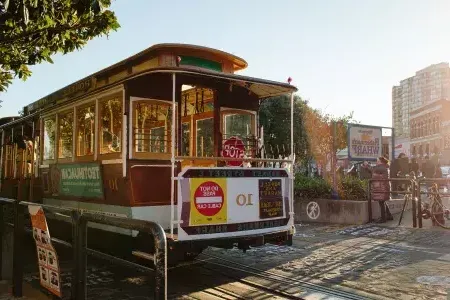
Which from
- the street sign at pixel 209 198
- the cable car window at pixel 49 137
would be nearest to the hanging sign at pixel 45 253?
the street sign at pixel 209 198

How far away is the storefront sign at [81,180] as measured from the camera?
25.3 feet

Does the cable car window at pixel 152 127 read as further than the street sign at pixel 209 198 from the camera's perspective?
Yes

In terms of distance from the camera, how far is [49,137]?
31.9 ft

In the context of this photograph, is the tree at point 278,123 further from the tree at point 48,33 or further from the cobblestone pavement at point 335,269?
the tree at point 48,33

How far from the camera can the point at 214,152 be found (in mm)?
8328

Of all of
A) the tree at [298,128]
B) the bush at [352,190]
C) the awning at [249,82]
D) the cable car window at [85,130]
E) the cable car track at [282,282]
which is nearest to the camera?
the cable car track at [282,282]

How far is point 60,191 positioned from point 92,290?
136 inches

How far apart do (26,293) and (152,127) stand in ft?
9.94

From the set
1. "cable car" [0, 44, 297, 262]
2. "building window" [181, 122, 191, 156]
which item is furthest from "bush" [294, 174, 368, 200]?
"building window" [181, 122, 191, 156]

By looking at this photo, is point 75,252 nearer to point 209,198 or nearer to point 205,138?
point 209,198

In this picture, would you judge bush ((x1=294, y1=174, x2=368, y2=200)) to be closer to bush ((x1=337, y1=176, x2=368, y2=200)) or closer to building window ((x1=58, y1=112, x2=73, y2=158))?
bush ((x1=337, y1=176, x2=368, y2=200))

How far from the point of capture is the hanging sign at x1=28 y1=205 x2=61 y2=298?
4.87 meters

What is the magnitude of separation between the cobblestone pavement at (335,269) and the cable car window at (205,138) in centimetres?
203

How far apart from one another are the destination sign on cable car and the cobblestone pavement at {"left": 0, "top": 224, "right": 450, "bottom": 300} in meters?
0.85
